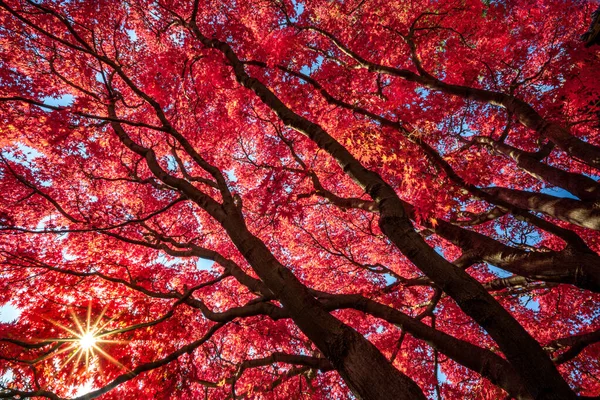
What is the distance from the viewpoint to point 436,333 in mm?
3658

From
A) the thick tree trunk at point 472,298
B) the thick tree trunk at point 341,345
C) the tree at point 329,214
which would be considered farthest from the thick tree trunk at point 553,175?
the thick tree trunk at point 341,345

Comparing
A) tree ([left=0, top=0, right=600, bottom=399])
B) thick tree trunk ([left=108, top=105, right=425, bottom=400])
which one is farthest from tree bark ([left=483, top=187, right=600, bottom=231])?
thick tree trunk ([left=108, top=105, right=425, bottom=400])

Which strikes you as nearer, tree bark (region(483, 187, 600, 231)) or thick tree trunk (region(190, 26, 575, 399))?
thick tree trunk (region(190, 26, 575, 399))

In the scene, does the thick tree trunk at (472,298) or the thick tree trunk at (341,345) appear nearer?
the thick tree trunk at (341,345)

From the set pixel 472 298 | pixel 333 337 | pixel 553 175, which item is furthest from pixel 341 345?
pixel 553 175

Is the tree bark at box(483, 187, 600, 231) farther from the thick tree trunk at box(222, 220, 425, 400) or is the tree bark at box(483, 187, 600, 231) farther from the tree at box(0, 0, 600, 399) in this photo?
the thick tree trunk at box(222, 220, 425, 400)

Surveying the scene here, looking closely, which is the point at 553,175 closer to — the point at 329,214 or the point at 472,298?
the point at 472,298

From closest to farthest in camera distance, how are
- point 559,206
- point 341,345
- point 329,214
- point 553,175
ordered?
point 341,345 → point 559,206 → point 553,175 → point 329,214

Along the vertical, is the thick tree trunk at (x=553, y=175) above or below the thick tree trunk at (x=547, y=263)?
above

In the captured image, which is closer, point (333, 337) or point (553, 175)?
point (333, 337)

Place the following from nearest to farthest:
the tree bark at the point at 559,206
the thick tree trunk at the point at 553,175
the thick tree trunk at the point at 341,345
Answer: the thick tree trunk at the point at 341,345
the tree bark at the point at 559,206
the thick tree trunk at the point at 553,175

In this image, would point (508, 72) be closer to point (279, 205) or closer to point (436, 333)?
point (279, 205)

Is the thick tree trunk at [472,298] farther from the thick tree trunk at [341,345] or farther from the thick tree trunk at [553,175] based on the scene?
the thick tree trunk at [553,175]

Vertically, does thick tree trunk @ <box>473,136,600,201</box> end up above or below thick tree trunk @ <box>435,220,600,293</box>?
above
